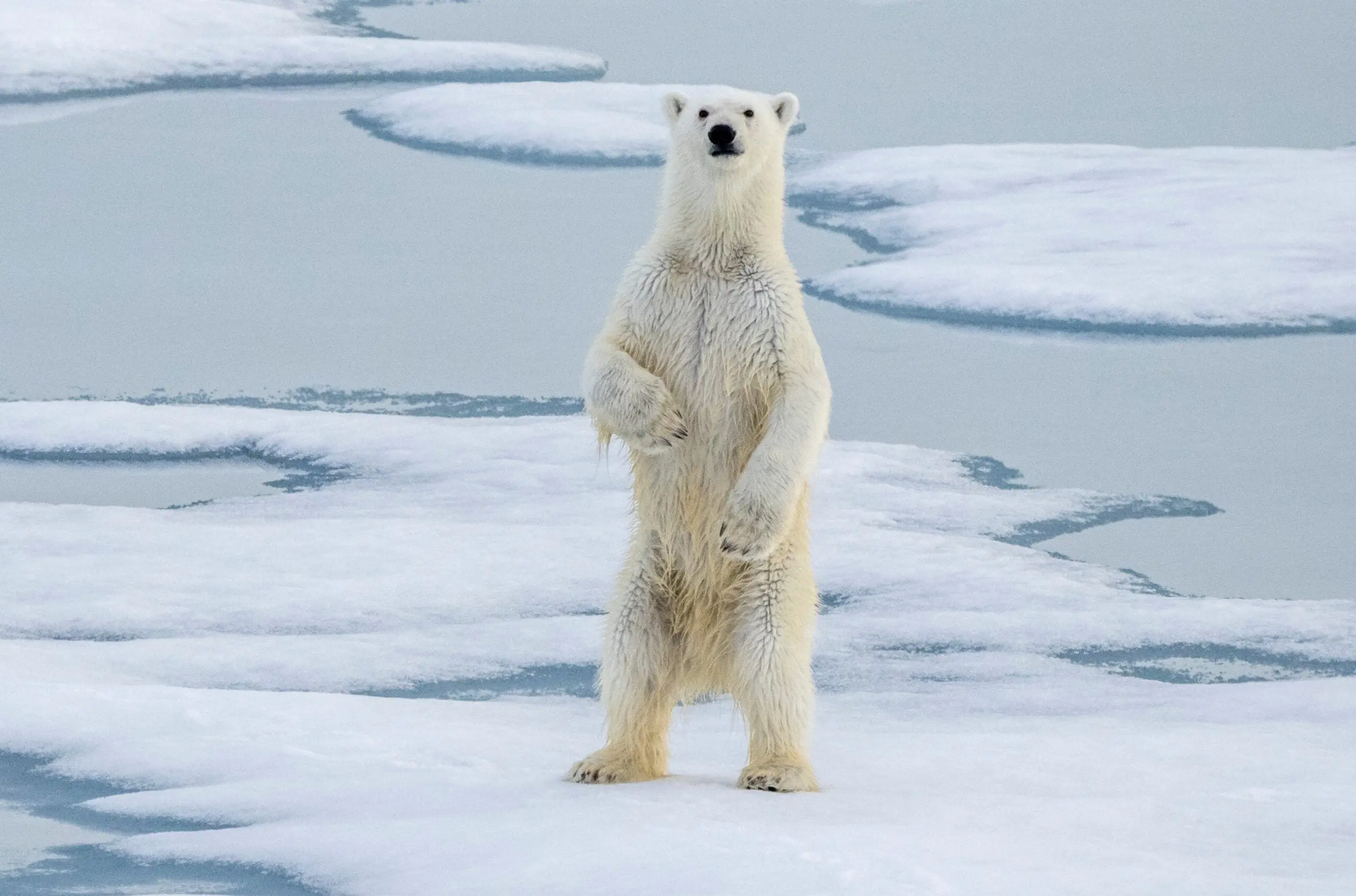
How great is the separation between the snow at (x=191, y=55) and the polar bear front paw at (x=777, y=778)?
11.2 meters

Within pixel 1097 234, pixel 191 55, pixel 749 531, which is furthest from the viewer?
pixel 191 55

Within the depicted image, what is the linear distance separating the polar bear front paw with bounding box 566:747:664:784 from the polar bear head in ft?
A: 3.47

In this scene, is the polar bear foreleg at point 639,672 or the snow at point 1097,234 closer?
the polar bear foreleg at point 639,672

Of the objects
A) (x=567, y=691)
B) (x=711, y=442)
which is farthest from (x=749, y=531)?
(x=567, y=691)

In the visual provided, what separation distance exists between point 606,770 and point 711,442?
613mm

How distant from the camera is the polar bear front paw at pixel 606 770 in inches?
130

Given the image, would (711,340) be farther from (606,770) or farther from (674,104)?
(606,770)

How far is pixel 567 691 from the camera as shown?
4289mm

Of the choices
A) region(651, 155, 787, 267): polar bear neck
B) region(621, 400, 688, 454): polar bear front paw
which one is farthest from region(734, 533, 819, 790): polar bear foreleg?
region(651, 155, 787, 267): polar bear neck

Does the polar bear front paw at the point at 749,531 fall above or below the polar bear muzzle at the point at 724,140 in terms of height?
below

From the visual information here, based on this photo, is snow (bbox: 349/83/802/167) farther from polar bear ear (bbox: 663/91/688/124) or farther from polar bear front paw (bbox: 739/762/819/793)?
polar bear front paw (bbox: 739/762/819/793)

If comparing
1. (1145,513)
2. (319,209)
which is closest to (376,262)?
(319,209)

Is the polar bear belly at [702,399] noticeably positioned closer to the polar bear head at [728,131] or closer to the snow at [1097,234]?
the polar bear head at [728,131]

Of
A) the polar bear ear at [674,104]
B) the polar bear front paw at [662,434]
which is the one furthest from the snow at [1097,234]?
the polar bear front paw at [662,434]
